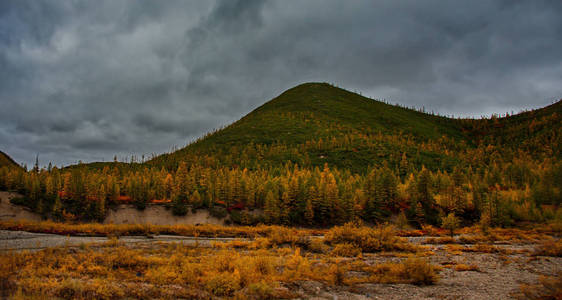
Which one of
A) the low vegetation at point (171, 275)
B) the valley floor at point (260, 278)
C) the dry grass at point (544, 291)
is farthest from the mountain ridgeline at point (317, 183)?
the dry grass at point (544, 291)

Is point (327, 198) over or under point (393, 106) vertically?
under

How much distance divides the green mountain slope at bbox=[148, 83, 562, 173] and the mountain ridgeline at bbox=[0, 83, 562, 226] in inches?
24.4

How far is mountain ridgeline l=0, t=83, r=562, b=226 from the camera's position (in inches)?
1567

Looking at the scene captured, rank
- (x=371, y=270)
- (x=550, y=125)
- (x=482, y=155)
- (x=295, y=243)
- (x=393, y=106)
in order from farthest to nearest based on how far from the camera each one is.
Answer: (x=393, y=106), (x=550, y=125), (x=482, y=155), (x=295, y=243), (x=371, y=270)

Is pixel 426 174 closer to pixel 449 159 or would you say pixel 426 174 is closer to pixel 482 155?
pixel 449 159

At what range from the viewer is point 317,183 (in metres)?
44.8

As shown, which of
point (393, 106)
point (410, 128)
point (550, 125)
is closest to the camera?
point (550, 125)

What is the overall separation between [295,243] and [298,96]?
401ft

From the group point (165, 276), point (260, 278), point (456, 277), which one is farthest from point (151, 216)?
point (456, 277)

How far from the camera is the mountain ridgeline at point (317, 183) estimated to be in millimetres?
39812

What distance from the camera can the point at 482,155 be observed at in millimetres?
86438

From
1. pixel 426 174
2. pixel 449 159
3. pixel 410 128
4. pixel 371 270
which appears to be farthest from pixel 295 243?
pixel 410 128

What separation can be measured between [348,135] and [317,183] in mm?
50697

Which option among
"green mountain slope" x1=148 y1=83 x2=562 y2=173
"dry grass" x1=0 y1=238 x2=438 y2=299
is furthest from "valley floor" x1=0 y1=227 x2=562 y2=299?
"green mountain slope" x1=148 y1=83 x2=562 y2=173
